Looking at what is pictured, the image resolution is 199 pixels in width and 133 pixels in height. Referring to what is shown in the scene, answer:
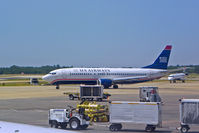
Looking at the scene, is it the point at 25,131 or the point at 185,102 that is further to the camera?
the point at 185,102

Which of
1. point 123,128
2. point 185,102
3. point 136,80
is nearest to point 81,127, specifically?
point 123,128

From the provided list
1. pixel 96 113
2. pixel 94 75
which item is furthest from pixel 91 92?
pixel 94 75

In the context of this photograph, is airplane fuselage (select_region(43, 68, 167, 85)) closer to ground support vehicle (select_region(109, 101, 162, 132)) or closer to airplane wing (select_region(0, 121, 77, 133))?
ground support vehicle (select_region(109, 101, 162, 132))

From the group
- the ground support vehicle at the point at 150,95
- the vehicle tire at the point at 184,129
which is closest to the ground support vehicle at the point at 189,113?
the vehicle tire at the point at 184,129

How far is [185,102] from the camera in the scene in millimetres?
17375

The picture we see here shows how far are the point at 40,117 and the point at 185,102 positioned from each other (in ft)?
34.0

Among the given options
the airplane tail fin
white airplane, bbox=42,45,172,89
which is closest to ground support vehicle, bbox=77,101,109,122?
white airplane, bbox=42,45,172,89

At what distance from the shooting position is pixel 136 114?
710 inches

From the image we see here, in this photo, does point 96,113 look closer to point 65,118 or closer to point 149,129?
point 65,118

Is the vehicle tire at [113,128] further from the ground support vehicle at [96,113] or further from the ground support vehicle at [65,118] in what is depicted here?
the ground support vehicle at [96,113]

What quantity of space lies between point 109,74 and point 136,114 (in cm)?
4660

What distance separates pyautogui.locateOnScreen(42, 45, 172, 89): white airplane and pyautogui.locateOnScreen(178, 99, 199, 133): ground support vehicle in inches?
1740

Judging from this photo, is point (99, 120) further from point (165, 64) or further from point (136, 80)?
point (165, 64)

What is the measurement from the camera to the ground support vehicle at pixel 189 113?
1711 cm
